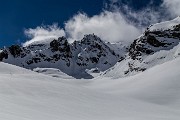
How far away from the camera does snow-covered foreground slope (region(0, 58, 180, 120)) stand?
14025 millimetres

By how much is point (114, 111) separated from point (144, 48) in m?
131

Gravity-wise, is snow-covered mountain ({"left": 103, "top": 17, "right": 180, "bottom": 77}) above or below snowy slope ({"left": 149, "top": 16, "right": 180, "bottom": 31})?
below

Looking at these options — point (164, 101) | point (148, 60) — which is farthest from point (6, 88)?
point (148, 60)

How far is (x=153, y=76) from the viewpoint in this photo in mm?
37406

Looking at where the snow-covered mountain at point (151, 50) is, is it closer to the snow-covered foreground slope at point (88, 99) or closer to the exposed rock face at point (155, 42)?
the exposed rock face at point (155, 42)

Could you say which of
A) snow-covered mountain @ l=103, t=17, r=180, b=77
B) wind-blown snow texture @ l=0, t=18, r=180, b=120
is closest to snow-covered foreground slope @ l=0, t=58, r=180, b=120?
wind-blown snow texture @ l=0, t=18, r=180, b=120

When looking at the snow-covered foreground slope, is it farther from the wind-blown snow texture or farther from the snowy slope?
the snowy slope

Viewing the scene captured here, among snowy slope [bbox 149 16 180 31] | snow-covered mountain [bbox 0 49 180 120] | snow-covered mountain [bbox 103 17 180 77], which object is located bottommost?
snow-covered mountain [bbox 0 49 180 120]

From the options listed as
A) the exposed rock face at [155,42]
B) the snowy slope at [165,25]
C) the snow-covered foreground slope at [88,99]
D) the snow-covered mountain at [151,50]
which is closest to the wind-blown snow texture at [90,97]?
the snow-covered foreground slope at [88,99]

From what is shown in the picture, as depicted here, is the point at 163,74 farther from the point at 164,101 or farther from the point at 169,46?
the point at 169,46

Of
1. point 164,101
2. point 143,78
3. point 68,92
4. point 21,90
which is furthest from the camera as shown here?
point 143,78

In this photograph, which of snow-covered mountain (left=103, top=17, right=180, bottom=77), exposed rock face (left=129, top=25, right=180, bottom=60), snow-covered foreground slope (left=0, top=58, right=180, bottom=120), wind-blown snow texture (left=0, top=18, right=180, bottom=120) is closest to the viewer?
snow-covered foreground slope (left=0, top=58, right=180, bottom=120)

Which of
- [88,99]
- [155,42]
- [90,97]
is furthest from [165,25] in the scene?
[88,99]

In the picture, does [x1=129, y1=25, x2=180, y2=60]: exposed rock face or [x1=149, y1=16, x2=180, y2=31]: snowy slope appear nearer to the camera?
[x1=129, y1=25, x2=180, y2=60]: exposed rock face
